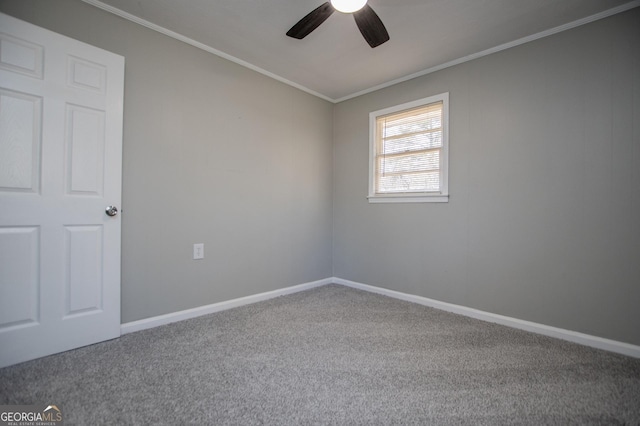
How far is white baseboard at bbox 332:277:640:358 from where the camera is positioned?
1994mm

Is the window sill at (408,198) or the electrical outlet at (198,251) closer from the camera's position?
the electrical outlet at (198,251)

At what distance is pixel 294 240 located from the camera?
339cm

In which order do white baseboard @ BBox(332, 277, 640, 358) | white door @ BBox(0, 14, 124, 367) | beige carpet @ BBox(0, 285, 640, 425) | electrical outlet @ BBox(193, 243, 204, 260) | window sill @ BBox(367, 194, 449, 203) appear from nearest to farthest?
beige carpet @ BBox(0, 285, 640, 425) → white door @ BBox(0, 14, 124, 367) → white baseboard @ BBox(332, 277, 640, 358) → electrical outlet @ BBox(193, 243, 204, 260) → window sill @ BBox(367, 194, 449, 203)

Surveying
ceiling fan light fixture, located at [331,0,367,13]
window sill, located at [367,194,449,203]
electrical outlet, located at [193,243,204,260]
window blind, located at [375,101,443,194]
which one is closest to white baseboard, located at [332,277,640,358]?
window sill, located at [367,194,449,203]

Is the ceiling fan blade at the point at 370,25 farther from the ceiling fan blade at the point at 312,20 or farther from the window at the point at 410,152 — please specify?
the window at the point at 410,152

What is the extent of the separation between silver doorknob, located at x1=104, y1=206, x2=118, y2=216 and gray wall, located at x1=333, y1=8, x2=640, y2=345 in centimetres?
254

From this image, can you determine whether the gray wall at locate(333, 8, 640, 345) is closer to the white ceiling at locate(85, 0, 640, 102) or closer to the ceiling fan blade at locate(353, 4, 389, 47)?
the white ceiling at locate(85, 0, 640, 102)

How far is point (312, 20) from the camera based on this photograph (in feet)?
6.19

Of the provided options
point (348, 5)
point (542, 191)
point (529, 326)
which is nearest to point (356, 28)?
point (348, 5)

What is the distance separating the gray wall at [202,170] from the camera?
2209mm

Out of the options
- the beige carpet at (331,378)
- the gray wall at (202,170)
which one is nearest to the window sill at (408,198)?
the gray wall at (202,170)

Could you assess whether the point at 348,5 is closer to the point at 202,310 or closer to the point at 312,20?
the point at 312,20

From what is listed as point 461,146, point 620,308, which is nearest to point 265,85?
point 461,146

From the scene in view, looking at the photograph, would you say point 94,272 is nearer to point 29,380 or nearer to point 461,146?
point 29,380
